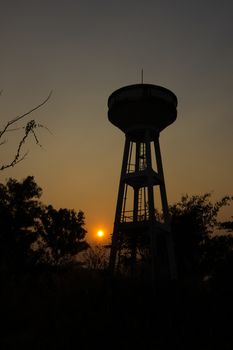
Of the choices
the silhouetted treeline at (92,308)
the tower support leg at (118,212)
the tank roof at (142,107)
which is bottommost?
the silhouetted treeline at (92,308)

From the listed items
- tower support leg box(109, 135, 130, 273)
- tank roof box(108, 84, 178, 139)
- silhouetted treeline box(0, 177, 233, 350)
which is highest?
tank roof box(108, 84, 178, 139)

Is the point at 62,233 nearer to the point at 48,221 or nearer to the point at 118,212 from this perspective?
the point at 48,221

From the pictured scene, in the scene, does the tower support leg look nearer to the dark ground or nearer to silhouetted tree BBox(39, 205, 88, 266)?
the dark ground

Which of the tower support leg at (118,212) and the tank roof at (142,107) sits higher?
the tank roof at (142,107)

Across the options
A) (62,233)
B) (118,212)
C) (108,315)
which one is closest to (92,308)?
(108,315)

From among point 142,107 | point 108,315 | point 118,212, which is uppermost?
point 142,107

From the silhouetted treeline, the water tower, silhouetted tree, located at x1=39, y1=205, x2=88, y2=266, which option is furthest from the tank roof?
silhouetted tree, located at x1=39, y1=205, x2=88, y2=266

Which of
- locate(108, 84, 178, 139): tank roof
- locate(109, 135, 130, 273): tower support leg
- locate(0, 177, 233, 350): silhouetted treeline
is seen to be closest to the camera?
locate(0, 177, 233, 350): silhouetted treeline

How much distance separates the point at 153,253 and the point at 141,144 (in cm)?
831

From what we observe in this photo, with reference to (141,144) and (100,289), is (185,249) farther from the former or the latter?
(100,289)

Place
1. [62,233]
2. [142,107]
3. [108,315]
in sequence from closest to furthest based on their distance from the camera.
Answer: [108,315], [142,107], [62,233]

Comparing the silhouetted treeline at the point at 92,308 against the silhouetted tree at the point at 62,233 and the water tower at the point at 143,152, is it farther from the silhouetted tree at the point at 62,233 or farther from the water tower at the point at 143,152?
the silhouetted tree at the point at 62,233

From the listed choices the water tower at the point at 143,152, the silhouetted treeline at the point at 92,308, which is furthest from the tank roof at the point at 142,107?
the silhouetted treeline at the point at 92,308

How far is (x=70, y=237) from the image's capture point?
49031 mm
